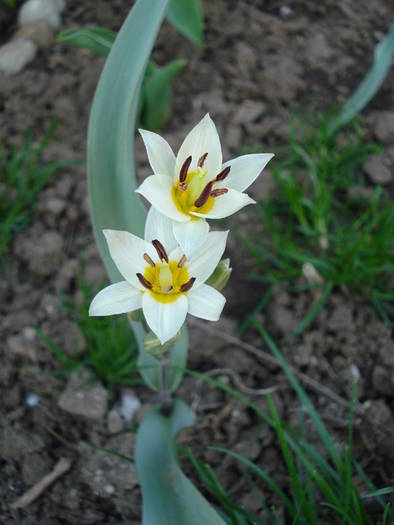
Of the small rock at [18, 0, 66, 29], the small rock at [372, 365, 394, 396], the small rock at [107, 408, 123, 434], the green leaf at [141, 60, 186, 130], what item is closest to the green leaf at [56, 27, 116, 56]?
the green leaf at [141, 60, 186, 130]

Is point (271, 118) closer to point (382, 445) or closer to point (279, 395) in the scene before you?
point (279, 395)

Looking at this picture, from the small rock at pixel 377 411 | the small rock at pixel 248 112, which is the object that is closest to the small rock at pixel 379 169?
the small rock at pixel 248 112

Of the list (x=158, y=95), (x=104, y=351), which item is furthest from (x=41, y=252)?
(x=158, y=95)

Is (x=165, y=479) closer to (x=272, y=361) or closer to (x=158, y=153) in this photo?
(x=272, y=361)

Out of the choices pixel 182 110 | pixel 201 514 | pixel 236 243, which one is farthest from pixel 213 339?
pixel 182 110

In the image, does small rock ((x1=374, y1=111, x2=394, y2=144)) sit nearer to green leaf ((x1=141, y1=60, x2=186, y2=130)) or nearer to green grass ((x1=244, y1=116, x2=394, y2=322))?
green grass ((x1=244, y1=116, x2=394, y2=322))
